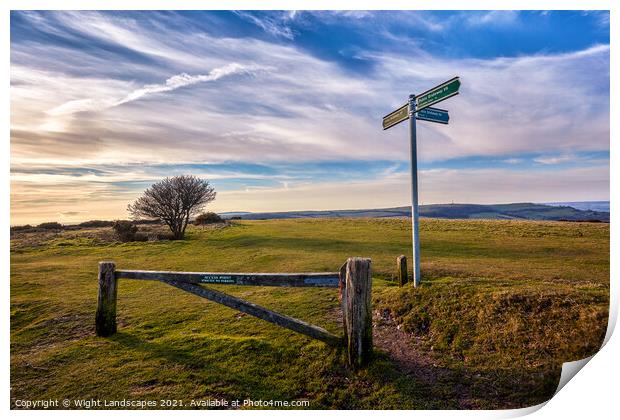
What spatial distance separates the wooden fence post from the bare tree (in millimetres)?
26411

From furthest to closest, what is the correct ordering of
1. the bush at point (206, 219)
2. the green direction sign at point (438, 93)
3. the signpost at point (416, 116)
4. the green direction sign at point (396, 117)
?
the bush at point (206, 219) → the green direction sign at point (396, 117) → the signpost at point (416, 116) → the green direction sign at point (438, 93)

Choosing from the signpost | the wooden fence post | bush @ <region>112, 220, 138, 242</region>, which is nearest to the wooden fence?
the wooden fence post

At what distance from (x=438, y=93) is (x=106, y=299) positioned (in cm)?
876

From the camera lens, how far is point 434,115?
7.51m

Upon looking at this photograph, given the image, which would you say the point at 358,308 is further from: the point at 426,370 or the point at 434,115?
the point at 434,115

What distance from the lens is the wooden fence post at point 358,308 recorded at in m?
5.75

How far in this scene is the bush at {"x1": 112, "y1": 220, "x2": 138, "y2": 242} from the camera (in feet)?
87.7

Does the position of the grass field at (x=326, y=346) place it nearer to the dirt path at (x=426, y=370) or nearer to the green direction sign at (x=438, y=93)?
the dirt path at (x=426, y=370)

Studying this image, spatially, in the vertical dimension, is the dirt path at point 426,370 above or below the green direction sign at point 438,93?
below

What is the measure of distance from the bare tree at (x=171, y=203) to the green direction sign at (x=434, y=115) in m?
26.3

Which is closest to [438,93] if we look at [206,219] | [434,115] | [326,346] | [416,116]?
A: [434,115]

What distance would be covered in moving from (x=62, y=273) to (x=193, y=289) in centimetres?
1222

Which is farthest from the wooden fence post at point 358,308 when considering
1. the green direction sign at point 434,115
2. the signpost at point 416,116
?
the green direction sign at point 434,115

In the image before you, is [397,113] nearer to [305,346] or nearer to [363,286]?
[363,286]
